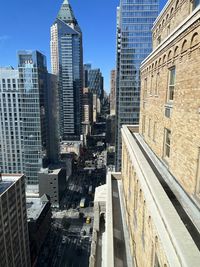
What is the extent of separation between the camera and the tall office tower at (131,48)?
218 ft

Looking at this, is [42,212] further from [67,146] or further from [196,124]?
[67,146]

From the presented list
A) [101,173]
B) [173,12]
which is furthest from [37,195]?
[173,12]

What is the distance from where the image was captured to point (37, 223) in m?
51.9

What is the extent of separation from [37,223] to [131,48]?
60.7 meters

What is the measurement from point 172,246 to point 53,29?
167362 millimetres

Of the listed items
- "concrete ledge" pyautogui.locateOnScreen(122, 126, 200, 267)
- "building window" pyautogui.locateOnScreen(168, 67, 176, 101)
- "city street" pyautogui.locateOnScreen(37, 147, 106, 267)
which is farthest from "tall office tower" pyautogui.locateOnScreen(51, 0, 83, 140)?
"concrete ledge" pyautogui.locateOnScreen(122, 126, 200, 267)

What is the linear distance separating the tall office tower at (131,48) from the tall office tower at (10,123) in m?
35.9

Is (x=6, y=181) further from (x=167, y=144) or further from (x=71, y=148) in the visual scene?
(x=71, y=148)

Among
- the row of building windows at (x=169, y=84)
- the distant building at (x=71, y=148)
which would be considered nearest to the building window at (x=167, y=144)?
the row of building windows at (x=169, y=84)

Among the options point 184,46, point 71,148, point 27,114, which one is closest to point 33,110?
point 27,114

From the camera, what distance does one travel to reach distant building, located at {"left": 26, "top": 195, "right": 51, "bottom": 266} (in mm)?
50594

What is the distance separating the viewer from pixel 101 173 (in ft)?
347

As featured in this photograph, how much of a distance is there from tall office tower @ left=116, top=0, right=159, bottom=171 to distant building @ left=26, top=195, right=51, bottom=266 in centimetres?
3704

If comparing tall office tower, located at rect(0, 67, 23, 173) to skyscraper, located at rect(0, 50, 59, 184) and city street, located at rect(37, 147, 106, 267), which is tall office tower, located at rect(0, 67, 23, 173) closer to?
skyscraper, located at rect(0, 50, 59, 184)
